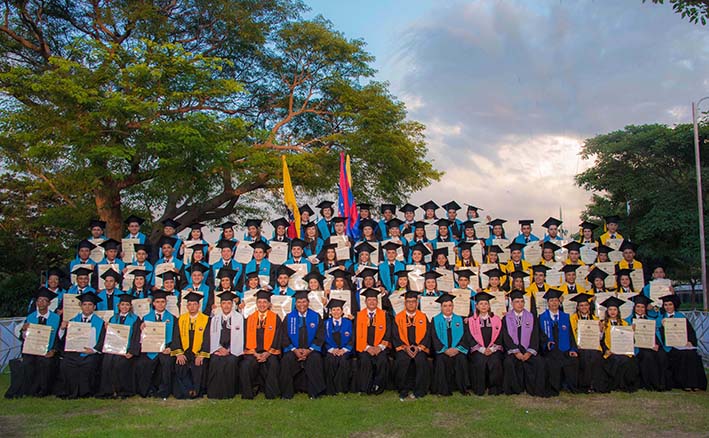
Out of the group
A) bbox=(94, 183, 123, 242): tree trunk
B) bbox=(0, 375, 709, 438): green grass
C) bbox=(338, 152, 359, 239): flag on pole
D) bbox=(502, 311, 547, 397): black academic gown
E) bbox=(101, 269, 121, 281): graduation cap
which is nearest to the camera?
bbox=(0, 375, 709, 438): green grass

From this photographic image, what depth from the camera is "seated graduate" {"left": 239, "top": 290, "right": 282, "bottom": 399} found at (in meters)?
8.66

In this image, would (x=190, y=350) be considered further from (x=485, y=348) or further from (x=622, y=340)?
(x=622, y=340)

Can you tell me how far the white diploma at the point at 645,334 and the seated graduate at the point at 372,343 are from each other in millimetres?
3889

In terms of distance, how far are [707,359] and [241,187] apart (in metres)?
15.8

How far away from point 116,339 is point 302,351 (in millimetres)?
2844

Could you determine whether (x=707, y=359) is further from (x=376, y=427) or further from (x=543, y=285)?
(x=376, y=427)

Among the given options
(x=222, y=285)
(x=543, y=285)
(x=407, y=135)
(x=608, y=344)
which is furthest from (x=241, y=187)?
(x=608, y=344)

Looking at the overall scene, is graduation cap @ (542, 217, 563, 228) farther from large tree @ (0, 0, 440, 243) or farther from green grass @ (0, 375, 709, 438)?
large tree @ (0, 0, 440, 243)

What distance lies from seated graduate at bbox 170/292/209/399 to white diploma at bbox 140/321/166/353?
0.18m

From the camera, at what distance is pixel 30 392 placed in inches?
Result: 347

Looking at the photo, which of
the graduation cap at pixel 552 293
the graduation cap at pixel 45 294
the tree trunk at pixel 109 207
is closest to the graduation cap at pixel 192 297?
the graduation cap at pixel 45 294

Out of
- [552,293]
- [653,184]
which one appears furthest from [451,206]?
[653,184]

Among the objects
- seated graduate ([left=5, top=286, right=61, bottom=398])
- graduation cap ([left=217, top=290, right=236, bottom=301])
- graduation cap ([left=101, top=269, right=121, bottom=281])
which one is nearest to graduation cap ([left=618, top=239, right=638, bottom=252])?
graduation cap ([left=217, top=290, right=236, bottom=301])

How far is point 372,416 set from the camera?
7.34 m
